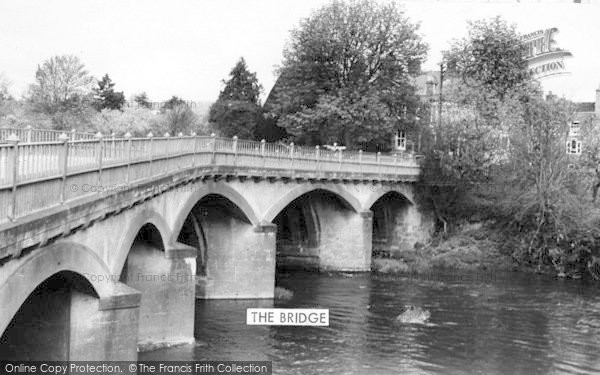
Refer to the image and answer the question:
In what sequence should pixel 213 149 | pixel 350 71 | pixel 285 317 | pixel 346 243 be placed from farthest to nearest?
pixel 350 71
pixel 346 243
pixel 213 149
pixel 285 317

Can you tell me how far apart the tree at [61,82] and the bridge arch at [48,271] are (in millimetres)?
60077

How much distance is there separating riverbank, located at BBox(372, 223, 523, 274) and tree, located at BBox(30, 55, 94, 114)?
36.9 metres

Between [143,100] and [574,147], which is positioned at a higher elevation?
[143,100]

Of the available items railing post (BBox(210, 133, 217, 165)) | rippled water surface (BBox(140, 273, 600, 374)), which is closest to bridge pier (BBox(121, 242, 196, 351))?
rippled water surface (BBox(140, 273, 600, 374))

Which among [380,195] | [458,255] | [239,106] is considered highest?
[239,106]

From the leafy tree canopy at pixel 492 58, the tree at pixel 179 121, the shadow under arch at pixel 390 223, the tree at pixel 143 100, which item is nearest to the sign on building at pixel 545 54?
the leafy tree canopy at pixel 492 58

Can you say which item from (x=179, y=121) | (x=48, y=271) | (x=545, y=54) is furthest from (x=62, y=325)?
(x=179, y=121)

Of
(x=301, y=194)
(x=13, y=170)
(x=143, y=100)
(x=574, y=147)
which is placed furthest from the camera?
(x=143, y=100)

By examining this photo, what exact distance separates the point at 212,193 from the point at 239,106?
133 feet

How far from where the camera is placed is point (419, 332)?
30891 millimetres

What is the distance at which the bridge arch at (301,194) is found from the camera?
3883 cm

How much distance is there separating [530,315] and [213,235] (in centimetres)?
1394

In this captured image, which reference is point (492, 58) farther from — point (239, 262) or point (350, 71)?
point (239, 262)

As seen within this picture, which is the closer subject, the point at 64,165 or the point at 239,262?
the point at 64,165
